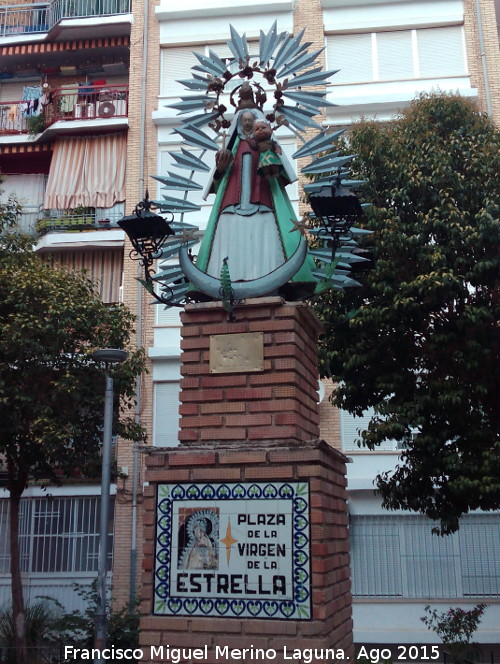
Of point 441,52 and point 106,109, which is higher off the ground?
point 441,52

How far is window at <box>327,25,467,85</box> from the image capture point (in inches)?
829

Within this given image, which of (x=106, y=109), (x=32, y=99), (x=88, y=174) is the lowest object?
(x=88, y=174)

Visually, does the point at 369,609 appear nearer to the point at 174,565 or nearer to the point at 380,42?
the point at 174,565

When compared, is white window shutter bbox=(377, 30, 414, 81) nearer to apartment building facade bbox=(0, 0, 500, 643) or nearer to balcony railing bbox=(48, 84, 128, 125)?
apartment building facade bbox=(0, 0, 500, 643)

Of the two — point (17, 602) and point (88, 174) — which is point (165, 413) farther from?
point (88, 174)

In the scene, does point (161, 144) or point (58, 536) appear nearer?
point (58, 536)

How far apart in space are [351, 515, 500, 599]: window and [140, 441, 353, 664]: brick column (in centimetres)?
1215

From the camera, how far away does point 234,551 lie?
19.0ft

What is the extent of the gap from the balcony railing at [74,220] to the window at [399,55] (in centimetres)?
772

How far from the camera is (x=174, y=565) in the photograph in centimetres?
586

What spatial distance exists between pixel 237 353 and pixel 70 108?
62.4 ft

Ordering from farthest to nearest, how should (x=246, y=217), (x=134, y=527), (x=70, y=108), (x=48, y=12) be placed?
1. (x=48, y=12)
2. (x=70, y=108)
3. (x=134, y=527)
4. (x=246, y=217)

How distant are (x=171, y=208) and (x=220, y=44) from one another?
1653cm

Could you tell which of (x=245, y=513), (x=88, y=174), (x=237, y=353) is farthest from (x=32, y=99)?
(x=245, y=513)
